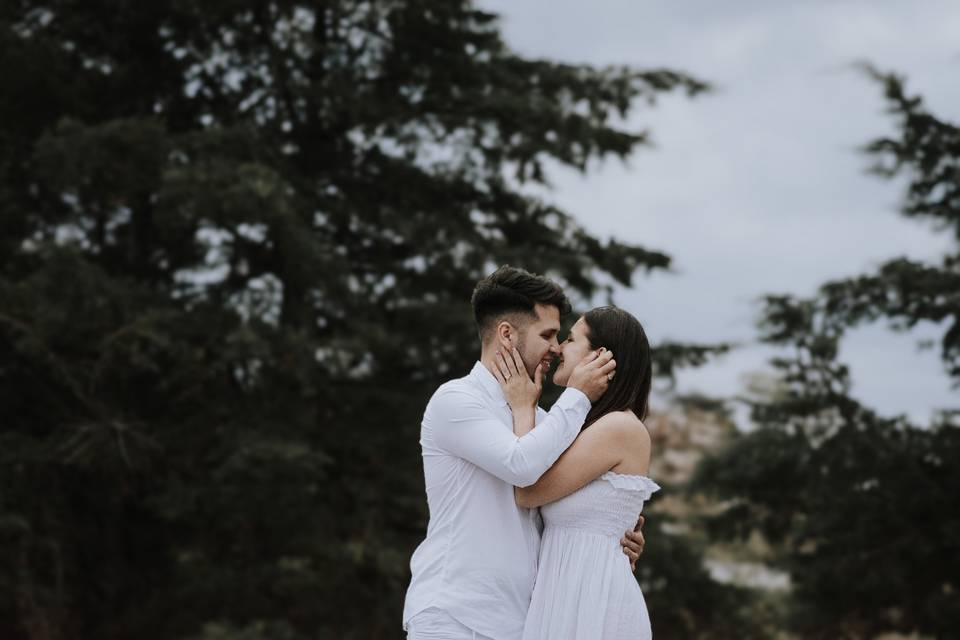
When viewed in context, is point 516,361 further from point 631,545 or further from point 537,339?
point 631,545

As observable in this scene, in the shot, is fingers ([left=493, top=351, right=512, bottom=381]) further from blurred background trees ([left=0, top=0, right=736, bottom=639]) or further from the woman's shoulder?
blurred background trees ([left=0, top=0, right=736, bottom=639])

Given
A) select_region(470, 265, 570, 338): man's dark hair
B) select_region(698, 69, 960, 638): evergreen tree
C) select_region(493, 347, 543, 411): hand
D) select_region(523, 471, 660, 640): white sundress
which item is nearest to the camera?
select_region(523, 471, 660, 640): white sundress

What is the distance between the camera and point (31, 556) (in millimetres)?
12172

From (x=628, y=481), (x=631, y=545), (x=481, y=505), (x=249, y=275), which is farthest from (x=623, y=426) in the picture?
(x=249, y=275)

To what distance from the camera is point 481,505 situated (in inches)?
144

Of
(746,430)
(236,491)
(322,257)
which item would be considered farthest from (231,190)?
(746,430)

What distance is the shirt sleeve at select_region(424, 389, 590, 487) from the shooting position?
3.53 meters

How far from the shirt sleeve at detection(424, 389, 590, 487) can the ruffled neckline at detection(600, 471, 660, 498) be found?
0.21 metres

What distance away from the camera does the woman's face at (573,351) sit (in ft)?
12.9

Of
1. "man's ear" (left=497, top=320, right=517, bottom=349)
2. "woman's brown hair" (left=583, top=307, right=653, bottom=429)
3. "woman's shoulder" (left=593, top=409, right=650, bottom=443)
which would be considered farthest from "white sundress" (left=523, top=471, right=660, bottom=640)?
"man's ear" (left=497, top=320, right=517, bottom=349)

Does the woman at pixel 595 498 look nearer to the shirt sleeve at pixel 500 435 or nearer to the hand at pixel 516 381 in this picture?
the hand at pixel 516 381

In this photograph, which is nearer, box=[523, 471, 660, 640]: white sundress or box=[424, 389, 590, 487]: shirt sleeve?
box=[424, 389, 590, 487]: shirt sleeve

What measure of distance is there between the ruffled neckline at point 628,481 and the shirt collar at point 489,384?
16.5 inches

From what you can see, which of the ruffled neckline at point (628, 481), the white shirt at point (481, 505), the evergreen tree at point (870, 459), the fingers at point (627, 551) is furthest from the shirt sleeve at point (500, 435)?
the evergreen tree at point (870, 459)
